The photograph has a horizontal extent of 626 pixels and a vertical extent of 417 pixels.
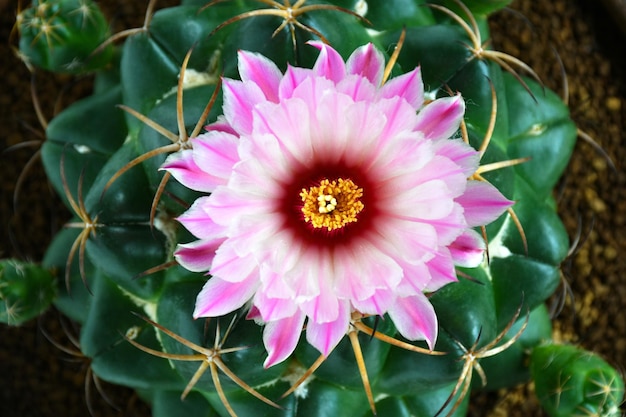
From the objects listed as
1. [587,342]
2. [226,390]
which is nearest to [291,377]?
[226,390]

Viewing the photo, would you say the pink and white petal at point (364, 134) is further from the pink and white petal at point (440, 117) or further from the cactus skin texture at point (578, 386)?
the cactus skin texture at point (578, 386)

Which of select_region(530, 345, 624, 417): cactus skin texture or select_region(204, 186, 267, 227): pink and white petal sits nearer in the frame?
select_region(204, 186, 267, 227): pink and white petal

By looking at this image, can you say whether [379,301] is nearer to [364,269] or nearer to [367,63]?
[364,269]

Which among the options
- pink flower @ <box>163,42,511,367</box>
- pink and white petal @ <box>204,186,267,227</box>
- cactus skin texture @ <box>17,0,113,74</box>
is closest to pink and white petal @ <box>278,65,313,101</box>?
pink flower @ <box>163,42,511,367</box>

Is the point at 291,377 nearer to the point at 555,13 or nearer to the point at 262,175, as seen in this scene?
the point at 262,175

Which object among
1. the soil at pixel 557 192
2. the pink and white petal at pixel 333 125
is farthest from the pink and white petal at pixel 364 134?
the soil at pixel 557 192

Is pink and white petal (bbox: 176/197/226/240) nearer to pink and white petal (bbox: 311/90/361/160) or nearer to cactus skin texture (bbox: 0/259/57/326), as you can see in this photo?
pink and white petal (bbox: 311/90/361/160)

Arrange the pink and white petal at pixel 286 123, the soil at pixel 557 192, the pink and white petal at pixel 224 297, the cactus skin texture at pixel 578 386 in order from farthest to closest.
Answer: the soil at pixel 557 192 → the cactus skin texture at pixel 578 386 → the pink and white petal at pixel 224 297 → the pink and white petal at pixel 286 123
